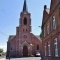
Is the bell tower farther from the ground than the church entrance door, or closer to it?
farther from the ground

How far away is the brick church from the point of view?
73969 millimetres

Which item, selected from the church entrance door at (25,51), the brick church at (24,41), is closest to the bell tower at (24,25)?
the brick church at (24,41)

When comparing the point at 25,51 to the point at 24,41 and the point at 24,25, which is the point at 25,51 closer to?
the point at 24,41

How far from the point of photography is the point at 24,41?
7475 centimetres

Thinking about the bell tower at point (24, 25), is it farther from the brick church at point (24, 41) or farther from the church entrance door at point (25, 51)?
the church entrance door at point (25, 51)

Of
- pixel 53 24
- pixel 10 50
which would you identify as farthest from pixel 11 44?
pixel 53 24

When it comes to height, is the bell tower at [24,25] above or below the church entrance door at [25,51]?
above

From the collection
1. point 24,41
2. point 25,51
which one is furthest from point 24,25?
point 25,51

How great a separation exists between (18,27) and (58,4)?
187 ft

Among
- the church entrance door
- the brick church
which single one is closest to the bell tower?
the brick church

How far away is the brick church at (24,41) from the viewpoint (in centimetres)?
7397

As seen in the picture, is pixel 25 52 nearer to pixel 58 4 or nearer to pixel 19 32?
pixel 19 32

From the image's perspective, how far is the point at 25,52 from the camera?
2953 inches

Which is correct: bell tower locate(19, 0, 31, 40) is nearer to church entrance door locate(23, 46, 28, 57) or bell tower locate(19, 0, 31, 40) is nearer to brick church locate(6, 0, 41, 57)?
brick church locate(6, 0, 41, 57)
